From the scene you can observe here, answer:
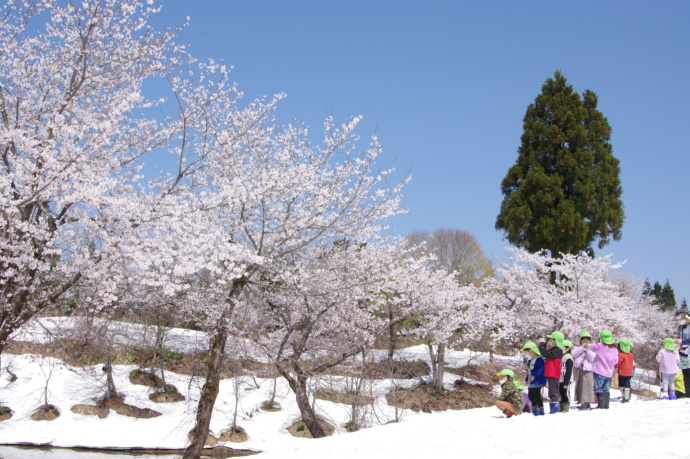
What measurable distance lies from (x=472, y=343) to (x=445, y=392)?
386 centimetres

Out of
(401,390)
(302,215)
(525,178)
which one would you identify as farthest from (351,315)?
(525,178)

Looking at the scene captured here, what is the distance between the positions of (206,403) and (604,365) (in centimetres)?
694

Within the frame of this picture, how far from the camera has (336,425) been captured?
1323 cm

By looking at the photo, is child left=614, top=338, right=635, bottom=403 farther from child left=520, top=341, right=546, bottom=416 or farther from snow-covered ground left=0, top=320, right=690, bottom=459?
child left=520, top=341, right=546, bottom=416

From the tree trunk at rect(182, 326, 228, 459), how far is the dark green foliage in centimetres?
1755

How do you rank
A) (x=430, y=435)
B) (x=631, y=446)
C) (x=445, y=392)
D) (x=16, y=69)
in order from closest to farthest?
1. (x=631, y=446)
2. (x=430, y=435)
3. (x=16, y=69)
4. (x=445, y=392)

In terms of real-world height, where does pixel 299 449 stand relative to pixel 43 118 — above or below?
below

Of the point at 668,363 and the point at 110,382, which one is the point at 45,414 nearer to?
the point at 110,382

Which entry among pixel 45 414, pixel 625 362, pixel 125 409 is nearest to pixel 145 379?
pixel 125 409

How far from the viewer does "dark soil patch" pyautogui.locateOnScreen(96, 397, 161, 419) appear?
653 inches

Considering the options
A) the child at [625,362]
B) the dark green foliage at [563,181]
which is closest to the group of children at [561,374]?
the child at [625,362]

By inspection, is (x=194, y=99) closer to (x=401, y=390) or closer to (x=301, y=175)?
(x=301, y=175)

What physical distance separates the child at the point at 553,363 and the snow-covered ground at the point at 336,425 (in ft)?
2.86

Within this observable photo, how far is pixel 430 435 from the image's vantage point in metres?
6.79
